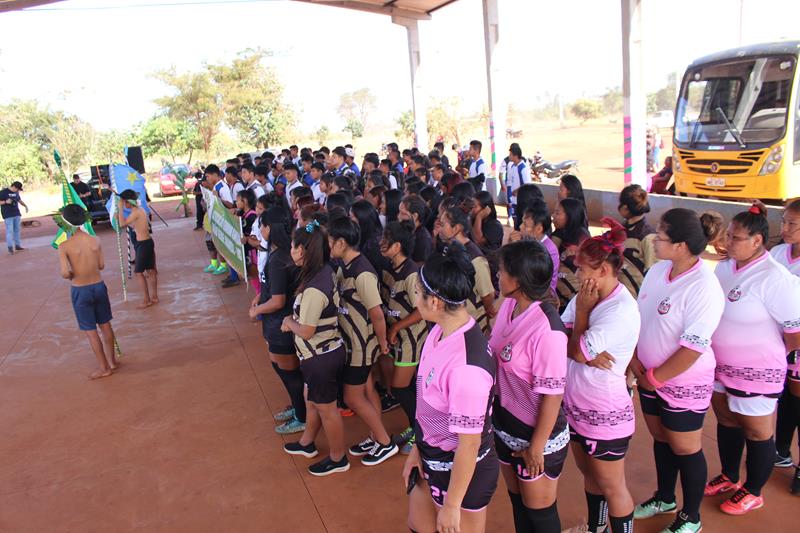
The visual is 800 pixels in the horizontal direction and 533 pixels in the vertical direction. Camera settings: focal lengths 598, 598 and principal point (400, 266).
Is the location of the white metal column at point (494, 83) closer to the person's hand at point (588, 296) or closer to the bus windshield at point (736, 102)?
the bus windshield at point (736, 102)

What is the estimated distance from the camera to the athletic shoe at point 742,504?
304 centimetres

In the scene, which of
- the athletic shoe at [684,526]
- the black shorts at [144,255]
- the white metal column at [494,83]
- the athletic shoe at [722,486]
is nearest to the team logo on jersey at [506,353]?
the athletic shoe at [684,526]

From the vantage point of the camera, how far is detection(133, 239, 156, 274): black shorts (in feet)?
25.5

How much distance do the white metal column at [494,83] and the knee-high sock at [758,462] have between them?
11932 millimetres

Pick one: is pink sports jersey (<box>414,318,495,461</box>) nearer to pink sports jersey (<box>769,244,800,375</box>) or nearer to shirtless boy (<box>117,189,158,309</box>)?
pink sports jersey (<box>769,244,800,375</box>)

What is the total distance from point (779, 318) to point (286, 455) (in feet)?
10.0

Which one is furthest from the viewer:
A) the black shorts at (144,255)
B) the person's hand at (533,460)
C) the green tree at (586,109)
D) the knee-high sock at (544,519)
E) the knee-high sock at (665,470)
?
the green tree at (586,109)

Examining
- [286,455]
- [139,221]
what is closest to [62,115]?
[139,221]

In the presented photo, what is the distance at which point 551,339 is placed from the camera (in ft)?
7.32

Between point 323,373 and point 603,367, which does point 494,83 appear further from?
point 603,367

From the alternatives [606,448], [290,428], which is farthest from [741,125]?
[606,448]

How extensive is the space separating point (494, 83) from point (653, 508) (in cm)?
1289

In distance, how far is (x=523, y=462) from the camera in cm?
240

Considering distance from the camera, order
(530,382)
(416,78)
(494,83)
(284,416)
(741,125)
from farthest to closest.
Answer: (416,78), (494,83), (741,125), (284,416), (530,382)
